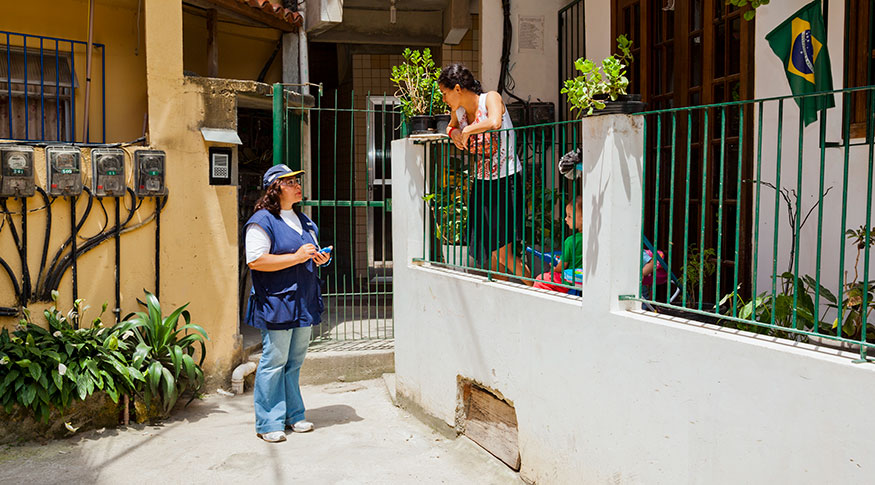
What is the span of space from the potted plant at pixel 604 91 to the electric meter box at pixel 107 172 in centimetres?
→ 352

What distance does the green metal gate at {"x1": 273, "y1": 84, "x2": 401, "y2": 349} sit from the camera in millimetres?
6664

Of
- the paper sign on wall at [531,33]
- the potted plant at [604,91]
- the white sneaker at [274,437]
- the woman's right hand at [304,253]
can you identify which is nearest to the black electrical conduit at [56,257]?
the woman's right hand at [304,253]

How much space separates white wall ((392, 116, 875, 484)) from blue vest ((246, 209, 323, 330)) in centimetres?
92

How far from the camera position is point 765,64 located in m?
5.23

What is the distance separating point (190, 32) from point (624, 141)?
6334 mm

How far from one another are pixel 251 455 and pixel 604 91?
3050mm

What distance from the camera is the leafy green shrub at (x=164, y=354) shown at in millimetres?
5453

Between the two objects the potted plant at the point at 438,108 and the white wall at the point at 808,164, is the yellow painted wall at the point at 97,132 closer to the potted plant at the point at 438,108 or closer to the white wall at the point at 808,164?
the potted plant at the point at 438,108

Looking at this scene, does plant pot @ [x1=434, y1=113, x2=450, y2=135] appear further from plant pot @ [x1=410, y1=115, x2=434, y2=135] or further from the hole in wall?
the hole in wall

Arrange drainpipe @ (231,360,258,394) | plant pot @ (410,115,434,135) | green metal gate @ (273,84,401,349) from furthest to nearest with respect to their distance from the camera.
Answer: green metal gate @ (273,84,401,349) < drainpipe @ (231,360,258,394) < plant pot @ (410,115,434,135)

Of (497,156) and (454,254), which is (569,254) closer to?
(497,156)

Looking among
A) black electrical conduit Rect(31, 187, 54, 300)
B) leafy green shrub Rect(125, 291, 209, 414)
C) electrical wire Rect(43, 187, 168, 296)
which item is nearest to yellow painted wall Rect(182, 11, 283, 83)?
electrical wire Rect(43, 187, 168, 296)

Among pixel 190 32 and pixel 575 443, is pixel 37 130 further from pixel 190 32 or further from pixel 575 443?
pixel 575 443

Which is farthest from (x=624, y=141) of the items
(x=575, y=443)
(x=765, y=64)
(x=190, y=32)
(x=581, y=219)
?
(x=190, y=32)
